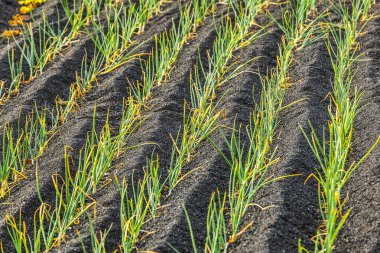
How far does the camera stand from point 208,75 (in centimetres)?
333

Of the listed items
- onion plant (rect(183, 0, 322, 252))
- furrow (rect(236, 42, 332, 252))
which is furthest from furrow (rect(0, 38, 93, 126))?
furrow (rect(236, 42, 332, 252))

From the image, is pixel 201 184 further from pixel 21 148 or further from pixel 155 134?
pixel 21 148

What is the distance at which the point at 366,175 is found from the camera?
2611 mm

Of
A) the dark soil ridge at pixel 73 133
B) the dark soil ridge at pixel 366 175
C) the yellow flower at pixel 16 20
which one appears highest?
the yellow flower at pixel 16 20

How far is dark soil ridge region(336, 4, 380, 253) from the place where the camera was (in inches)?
90.0

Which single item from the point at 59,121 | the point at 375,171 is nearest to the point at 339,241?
the point at 375,171

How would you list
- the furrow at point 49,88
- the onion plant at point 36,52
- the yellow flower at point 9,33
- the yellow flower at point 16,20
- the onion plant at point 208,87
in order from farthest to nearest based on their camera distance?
the yellow flower at point 16,20
the yellow flower at point 9,33
the onion plant at point 36,52
the furrow at point 49,88
the onion plant at point 208,87

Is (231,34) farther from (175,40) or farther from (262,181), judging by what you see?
(262,181)

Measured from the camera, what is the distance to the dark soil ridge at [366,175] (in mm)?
2287

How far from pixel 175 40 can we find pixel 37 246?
183 cm

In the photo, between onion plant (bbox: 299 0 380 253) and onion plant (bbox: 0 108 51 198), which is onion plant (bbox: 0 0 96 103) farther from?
onion plant (bbox: 299 0 380 253)

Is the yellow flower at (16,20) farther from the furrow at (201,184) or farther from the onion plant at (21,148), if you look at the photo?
the furrow at (201,184)

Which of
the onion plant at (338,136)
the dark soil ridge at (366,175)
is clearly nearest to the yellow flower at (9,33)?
the onion plant at (338,136)

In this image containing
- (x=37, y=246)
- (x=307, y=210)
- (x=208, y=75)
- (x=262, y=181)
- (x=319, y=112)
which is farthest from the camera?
(x=208, y=75)
